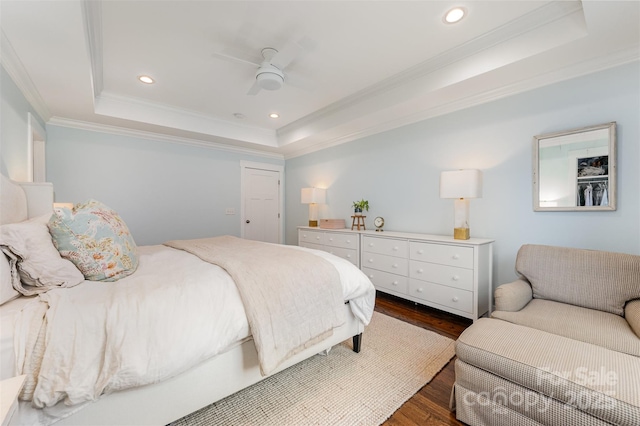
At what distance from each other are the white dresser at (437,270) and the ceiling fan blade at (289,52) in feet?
6.97

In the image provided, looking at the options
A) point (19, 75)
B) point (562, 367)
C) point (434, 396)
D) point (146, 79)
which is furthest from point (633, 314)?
point (19, 75)

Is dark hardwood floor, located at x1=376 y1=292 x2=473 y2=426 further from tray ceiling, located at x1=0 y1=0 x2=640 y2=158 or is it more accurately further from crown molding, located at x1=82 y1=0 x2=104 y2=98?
crown molding, located at x1=82 y1=0 x2=104 y2=98

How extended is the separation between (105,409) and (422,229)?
3.19m

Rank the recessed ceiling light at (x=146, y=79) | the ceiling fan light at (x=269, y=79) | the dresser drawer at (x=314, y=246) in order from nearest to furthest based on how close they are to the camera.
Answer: the ceiling fan light at (x=269, y=79), the recessed ceiling light at (x=146, y=79), the dresser drawer at (x=314, y=246)

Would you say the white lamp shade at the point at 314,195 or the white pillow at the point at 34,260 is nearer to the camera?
the white pillow at the point at 34,260

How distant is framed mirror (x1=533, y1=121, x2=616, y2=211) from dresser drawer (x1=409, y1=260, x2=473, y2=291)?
0.89m

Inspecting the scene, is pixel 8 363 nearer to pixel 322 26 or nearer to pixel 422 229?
pixel 322 26

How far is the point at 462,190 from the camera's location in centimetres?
259

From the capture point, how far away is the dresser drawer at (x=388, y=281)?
3.01 metres

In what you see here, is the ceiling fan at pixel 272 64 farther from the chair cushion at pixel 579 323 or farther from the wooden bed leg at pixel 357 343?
the chair cushion at pixel 579 323

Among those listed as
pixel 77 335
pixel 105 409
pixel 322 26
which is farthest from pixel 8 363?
pixel 322 26

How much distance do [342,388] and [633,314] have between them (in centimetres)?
174

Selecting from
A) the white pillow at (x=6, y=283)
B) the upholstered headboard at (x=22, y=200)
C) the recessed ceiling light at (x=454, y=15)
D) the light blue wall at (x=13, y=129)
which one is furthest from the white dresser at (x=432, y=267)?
the light blue wall at (x=13, y=129)

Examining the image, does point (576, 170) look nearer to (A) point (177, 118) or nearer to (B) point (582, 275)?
(B) point (582, 275)
